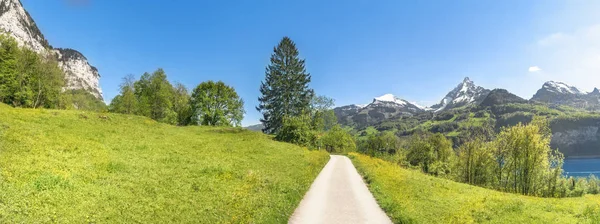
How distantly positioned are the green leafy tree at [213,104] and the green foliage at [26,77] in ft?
96.1

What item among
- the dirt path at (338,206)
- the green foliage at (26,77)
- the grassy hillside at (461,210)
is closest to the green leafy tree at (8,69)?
the green foliage at (26,77)

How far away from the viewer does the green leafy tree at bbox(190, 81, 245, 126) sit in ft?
234

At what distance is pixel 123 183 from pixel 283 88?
228 ft

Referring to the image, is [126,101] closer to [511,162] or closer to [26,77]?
[26,77]

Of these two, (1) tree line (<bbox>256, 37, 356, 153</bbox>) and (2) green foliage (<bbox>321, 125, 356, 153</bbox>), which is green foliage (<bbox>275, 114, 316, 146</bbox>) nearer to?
(1) tree line (<bbox>256, 37, 356, 153</bbox>)

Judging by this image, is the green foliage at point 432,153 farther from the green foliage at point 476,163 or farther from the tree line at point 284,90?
the tree line at point 284,90

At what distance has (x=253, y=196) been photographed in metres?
18.0

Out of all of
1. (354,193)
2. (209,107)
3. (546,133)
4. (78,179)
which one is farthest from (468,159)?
(78,179)

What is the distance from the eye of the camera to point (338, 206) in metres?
18.7

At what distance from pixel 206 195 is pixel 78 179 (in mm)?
6147

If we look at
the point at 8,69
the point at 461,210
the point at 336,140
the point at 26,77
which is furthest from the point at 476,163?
the point at 26,77

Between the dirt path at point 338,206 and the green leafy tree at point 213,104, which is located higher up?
the green leafy tree at point 213,104

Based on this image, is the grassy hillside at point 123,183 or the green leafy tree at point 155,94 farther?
the green leafy tree at point 155,94

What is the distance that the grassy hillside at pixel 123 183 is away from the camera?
11509 millimetres
